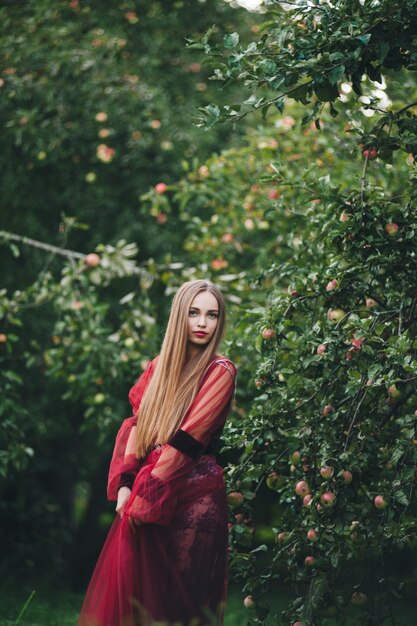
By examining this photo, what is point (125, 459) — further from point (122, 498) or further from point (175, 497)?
point (175, 497)

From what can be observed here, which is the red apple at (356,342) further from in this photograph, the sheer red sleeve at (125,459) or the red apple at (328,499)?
the sheer red sleeve at (125,459)

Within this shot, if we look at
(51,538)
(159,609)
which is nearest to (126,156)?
(51,538)

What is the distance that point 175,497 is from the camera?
279 centimetres

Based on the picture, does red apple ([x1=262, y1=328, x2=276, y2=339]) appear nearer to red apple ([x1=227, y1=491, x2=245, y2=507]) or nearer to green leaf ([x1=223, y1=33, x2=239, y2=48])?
red apple ([x1=227, y1=491, x2=245, y2=507])

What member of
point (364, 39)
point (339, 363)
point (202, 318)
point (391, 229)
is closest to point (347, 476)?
point (339, 363)

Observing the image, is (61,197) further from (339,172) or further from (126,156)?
(339,172)

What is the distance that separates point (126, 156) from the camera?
670cm

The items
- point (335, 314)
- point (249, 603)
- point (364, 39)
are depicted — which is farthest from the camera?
point (335, 314)

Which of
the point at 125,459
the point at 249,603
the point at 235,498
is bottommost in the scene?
the point at 249,603

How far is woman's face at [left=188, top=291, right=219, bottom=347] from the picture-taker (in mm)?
3014

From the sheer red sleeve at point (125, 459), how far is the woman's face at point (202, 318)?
0.26 meters

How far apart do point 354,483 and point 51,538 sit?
507cm

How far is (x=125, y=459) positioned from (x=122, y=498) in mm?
151

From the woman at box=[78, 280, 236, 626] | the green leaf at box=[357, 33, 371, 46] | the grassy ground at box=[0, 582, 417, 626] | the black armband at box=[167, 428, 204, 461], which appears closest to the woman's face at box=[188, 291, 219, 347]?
the woman at box=[78, 280, 236, 626]
